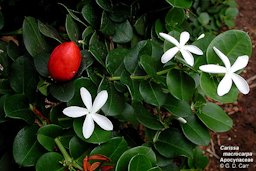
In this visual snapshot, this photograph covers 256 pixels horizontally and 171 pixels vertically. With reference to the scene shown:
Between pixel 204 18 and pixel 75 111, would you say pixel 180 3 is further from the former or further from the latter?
pixel 204 18

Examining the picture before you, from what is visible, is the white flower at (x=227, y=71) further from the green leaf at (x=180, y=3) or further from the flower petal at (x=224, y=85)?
the green leaf at (x=180, y=3)

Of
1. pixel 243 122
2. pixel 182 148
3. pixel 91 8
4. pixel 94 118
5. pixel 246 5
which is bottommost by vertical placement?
pixel 243 122

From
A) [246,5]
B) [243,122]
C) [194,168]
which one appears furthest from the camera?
[246,5]

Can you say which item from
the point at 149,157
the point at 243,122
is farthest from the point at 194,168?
the point at 149,157

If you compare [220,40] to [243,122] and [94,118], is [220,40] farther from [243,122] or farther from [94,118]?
[243,122]

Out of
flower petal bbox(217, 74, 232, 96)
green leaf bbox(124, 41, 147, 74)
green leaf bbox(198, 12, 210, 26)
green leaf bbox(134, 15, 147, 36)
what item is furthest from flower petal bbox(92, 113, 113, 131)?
green leaf bbox(198, 12, 210, 26)

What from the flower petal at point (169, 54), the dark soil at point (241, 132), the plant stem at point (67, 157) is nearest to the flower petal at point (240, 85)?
the flower petal at point (169, 54)
